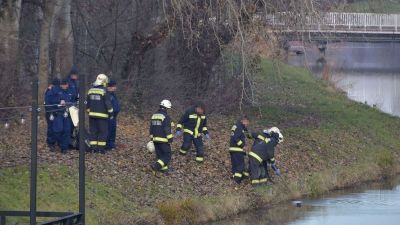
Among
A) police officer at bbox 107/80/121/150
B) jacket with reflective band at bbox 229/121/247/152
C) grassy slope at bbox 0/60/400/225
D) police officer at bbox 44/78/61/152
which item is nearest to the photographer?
grassy slope at bbox 0/60/400/225

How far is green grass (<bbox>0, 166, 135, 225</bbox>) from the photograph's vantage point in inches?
693

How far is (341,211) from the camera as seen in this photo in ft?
72.4

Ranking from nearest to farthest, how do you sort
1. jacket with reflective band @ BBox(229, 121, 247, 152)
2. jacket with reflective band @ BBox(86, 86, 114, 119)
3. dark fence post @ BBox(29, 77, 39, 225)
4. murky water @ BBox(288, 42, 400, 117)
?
dark fence post @ BBox(29, 77, 39, 225) < jacket with reflective band @ BBox(86, 86, 114, 119) < jacket with reflective band @ BBox(229, 121, 247, 152) < murky water @ BBox(288, 42, 400, 117)

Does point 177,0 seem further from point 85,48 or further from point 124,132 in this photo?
point 85,48

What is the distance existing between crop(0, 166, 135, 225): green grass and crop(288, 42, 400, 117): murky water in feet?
46.8

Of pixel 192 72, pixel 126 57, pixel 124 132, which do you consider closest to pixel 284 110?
pixel 192 72

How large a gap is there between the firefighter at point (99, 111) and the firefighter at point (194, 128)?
2.03 meters

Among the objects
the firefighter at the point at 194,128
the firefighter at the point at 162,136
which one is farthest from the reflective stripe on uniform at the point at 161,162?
the firefighter at the point at 194,128

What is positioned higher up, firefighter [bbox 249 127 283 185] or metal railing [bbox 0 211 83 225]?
firefighter [bbox 249 127 283 185]

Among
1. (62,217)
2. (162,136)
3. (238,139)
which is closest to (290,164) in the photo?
(238,139)

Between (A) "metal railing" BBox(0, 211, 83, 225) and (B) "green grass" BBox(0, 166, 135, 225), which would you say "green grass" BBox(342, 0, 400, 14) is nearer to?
(B) "green grass" BBox(0, 166, 135, 225)

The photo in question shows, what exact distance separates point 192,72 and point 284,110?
3791 millimetres

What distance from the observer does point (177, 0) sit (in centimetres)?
2273

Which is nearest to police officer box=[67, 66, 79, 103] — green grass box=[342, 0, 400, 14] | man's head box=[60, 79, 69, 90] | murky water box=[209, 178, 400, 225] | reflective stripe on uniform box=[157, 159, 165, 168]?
man's head box=[60, 79, 69, 90]
